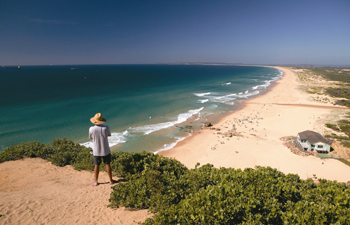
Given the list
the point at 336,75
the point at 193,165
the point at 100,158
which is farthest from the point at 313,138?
the point at 336,75

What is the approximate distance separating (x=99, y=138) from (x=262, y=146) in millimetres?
19849

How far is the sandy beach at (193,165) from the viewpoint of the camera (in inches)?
226

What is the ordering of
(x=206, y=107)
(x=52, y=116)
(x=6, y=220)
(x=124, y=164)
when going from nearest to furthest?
(x=6, y=220) → (x=124, y=164) → (x=52, y=116) → (x=206, y=107)

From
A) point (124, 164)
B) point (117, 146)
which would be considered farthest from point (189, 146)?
point (124, 164)

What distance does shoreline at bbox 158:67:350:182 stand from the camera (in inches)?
656

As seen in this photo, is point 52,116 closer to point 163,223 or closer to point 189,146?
point 189,146

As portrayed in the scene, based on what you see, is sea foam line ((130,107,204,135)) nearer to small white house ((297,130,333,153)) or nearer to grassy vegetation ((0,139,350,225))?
grassy vegetation ((0,139,350,225))

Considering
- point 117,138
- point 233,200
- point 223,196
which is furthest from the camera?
point 117,138

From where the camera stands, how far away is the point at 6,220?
16.8ft

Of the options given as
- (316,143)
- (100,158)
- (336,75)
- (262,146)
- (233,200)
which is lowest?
(262,146)

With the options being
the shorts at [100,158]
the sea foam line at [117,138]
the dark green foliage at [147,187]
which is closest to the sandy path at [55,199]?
the dark green foliage at [147,187]

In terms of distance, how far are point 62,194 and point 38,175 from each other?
2852 mm

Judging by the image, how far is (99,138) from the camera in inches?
263

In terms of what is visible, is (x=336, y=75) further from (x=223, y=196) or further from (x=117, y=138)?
(x=223, y=196)
